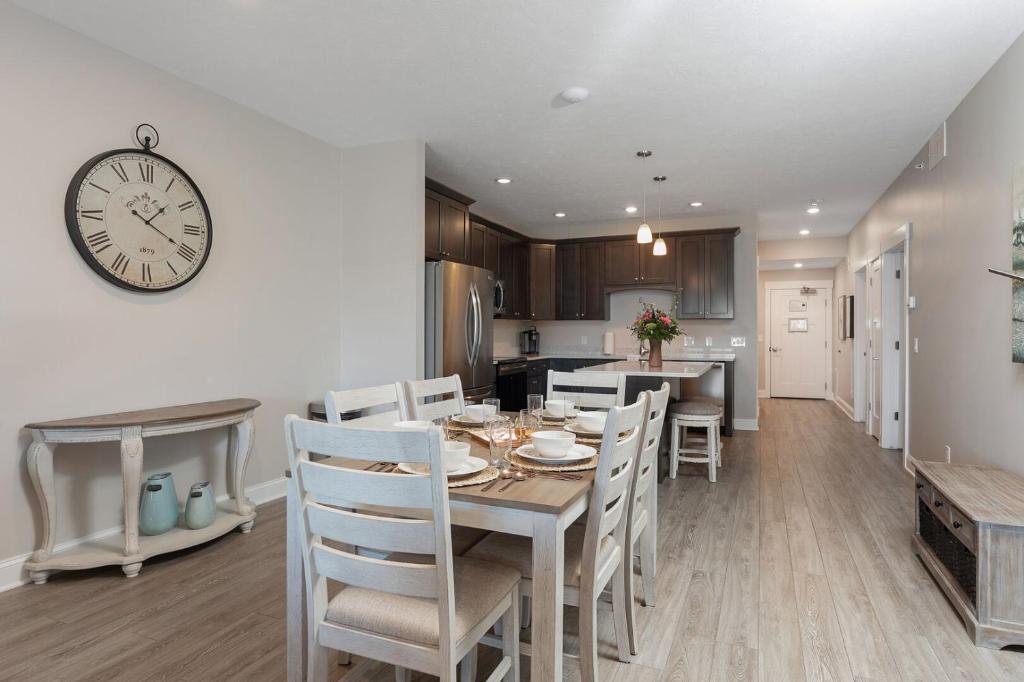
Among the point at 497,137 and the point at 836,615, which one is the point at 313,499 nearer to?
the point at 836,615

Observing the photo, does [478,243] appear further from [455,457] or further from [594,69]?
[455,457]

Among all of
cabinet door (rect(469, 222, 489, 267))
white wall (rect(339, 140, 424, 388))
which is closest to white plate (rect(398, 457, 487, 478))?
→ white wall (rect(339, 140, 424, 388))

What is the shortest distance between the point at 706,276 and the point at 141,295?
567cm

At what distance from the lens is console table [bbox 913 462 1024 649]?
204 cm

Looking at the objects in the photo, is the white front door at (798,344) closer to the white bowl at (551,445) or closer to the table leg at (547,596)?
the white bowl at (551,445)

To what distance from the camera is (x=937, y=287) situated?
3.92 meters

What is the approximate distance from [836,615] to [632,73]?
2790mm

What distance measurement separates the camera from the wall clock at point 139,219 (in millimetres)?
2742

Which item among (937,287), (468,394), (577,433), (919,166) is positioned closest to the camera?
(577,433)

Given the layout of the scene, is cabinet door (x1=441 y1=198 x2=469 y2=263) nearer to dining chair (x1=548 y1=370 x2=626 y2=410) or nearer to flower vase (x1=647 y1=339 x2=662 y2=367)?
flower vase (x1=647 y1=339 x2=662 y2=367)

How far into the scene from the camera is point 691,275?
6.69m

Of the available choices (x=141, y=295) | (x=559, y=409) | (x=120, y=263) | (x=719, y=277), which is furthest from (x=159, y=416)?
(x=719, y=277)

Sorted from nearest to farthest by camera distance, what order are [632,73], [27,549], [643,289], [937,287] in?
A: [27,549], [632,73], [937,287], [643,289]

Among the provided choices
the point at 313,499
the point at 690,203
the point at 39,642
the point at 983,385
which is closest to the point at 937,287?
the point at 983,385
